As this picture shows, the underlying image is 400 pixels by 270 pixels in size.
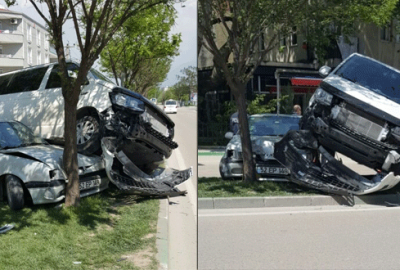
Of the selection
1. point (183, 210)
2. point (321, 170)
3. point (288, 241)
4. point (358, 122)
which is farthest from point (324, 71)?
point (183, 210)

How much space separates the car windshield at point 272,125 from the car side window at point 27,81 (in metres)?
3.12

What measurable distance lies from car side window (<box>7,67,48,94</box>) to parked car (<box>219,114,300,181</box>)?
3.11 metres

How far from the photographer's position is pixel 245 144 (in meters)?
4.27

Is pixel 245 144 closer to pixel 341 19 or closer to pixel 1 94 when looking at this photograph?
pixel 341 19

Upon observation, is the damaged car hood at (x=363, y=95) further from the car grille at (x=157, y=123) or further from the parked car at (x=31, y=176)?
the parked car at (x=31, y=176)

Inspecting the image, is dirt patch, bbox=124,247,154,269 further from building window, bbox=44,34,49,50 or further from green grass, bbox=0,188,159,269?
building window, bbox=44,34,49,50

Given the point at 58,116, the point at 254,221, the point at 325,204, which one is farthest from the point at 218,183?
the point at 58,116

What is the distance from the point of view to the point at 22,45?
22.7ft

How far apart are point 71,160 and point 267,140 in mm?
1832

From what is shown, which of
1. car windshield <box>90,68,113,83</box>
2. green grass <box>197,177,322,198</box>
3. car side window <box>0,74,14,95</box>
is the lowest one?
green grass <box>197,177,322,198</box>

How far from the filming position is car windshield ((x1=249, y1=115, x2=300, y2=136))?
4.28 m

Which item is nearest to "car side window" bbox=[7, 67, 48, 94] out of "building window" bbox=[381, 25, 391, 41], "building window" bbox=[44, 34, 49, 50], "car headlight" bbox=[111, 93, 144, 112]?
"building window" bbox=[44, 34, 49, 50]

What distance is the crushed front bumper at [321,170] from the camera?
14.9 ft

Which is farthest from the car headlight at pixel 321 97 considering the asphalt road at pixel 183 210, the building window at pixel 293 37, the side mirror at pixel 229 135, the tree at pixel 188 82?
the tree at pixel 188 82
